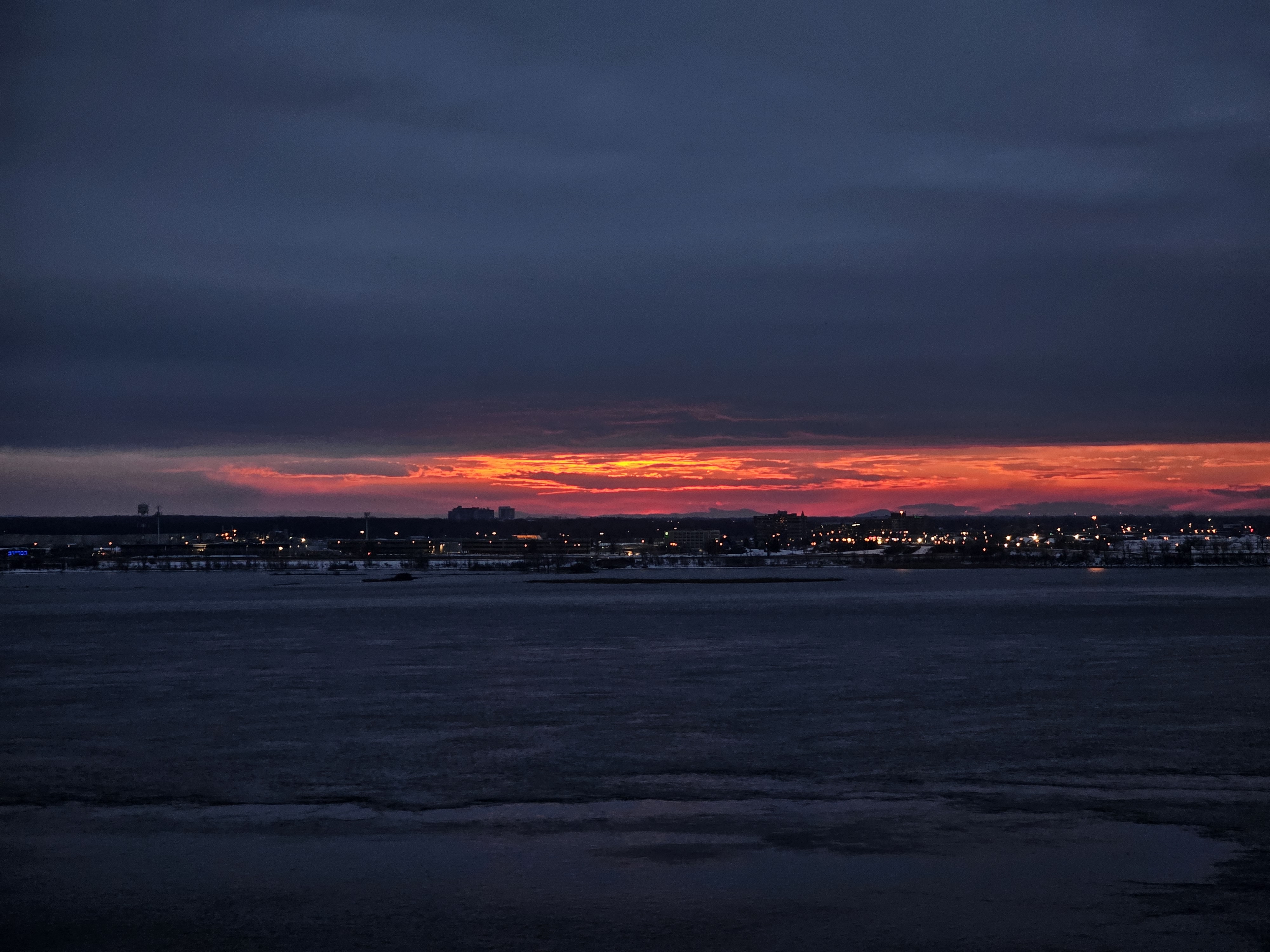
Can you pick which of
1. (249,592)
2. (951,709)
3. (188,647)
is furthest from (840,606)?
(249,592)

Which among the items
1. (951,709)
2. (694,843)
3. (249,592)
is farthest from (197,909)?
(249,592)

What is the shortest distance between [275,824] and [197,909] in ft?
9.36

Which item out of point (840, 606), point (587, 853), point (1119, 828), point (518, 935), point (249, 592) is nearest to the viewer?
point (518, 935)

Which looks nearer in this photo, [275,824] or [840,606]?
[275,824]

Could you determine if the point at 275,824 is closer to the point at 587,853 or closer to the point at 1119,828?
the point at 587,853

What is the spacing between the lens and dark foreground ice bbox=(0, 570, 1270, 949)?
9.70m

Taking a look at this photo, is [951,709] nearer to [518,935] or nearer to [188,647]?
[518,935]

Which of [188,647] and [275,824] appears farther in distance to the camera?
[188,647]

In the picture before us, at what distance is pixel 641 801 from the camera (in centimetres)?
1381

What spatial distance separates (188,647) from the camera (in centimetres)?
3706

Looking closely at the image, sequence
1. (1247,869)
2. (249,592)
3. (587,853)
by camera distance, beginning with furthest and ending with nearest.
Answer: (249,592) → (587,853) → (1247,869)

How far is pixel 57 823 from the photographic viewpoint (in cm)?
1284

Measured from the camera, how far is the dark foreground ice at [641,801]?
9.70 metres

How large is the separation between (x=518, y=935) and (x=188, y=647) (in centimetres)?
3052
